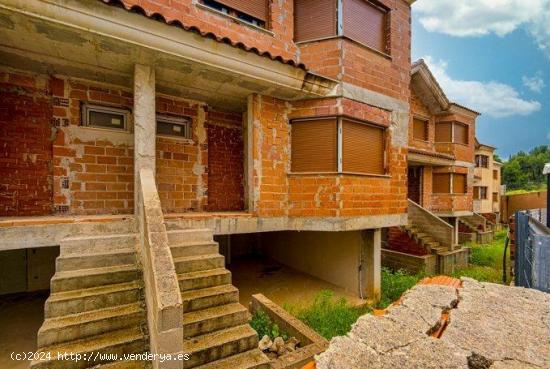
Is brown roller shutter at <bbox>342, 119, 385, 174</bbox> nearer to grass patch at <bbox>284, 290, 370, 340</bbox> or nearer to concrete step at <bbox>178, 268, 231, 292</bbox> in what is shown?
grass patch at <bbox>284, 290, 370, 340</bbox>

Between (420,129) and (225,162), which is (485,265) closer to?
(420,129)

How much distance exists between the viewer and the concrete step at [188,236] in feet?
14.2

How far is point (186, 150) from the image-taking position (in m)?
6.34

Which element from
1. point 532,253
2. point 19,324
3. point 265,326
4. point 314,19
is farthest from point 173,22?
point 532,253

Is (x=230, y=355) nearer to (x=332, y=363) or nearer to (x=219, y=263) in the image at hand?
(x=219, y=263)

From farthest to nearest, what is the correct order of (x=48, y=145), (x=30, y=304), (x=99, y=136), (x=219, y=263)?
(x=30, y=304) → (x=99, y=136) → (x=48, y=145) → (x=219, y=263)

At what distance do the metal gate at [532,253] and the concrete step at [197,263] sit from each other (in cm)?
398

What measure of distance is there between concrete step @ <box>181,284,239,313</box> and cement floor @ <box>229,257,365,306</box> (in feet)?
9.63

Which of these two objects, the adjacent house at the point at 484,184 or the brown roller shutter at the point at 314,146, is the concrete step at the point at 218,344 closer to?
the brown roller shutter at the point at 314,146

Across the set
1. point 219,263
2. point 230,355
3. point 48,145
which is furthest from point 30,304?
point 230,355

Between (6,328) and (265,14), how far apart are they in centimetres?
847

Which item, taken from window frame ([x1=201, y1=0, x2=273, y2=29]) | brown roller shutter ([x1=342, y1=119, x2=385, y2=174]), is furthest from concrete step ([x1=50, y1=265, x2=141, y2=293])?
window frame ([x1=201, y1=0, x2=273, y2=29])

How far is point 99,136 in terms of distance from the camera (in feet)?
17.6

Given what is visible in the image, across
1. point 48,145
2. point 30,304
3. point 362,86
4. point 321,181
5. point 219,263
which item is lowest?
point 30,304
